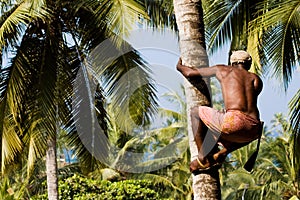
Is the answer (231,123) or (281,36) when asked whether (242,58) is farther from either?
(281,36)

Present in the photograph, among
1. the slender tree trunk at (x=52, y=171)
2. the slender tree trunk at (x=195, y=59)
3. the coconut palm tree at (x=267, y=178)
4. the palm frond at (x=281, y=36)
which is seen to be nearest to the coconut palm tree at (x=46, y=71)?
the slender tree trunk at (x=52, y=171)

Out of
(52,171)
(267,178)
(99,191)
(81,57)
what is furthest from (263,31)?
(267,178)

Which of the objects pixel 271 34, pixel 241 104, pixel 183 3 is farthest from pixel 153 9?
pixel 241 104

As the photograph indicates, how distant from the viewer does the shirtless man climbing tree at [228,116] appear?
445cm

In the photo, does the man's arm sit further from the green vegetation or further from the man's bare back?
the green vegetation

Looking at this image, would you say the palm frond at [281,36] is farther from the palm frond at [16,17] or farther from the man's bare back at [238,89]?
the man's bare back at [238,89]

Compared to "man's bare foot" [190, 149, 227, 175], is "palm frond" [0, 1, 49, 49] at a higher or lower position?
higher

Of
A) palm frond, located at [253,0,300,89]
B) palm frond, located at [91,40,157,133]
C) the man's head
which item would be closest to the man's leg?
the man's head

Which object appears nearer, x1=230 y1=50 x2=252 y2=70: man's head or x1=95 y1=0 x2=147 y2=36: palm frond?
x1=230 y1=50 x2=252 y2=70: man's head

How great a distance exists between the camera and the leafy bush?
47.2 feet

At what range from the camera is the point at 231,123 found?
4395 mm

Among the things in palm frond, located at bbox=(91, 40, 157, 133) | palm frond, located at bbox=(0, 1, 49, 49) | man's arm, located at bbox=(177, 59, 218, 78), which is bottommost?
man's arm, located at bbox=(177, 59, 218, 78)

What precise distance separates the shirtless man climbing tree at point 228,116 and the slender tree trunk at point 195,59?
12 cm

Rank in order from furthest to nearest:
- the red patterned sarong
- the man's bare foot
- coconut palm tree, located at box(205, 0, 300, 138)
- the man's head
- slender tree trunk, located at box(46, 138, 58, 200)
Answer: slender tree trunk, located at box(46, 138, 58, 200)
coconut palm tree, located at box(205, 0, 300, 138)
the man's head
the man's bare foot
the red patterned sarong
